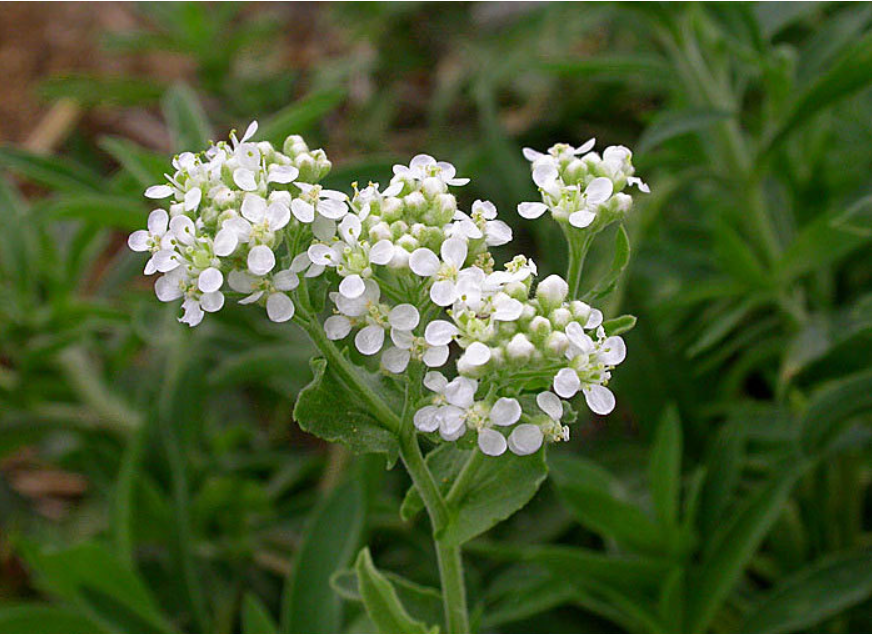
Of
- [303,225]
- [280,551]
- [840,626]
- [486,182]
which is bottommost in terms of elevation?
[840,626]

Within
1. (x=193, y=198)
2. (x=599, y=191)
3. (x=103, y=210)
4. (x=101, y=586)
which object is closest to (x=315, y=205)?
(x=193, y=198)

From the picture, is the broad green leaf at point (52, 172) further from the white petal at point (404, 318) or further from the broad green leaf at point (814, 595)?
the broad green leaf at point (814, 595)

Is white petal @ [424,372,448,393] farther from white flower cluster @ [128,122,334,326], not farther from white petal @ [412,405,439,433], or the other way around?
white flower cluster @ [128,122,334,326]

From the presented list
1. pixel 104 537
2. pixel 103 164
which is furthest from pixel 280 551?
Result: pixel 103 164

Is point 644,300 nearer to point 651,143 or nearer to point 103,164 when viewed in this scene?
point 651,143

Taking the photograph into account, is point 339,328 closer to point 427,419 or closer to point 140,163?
point 427,419

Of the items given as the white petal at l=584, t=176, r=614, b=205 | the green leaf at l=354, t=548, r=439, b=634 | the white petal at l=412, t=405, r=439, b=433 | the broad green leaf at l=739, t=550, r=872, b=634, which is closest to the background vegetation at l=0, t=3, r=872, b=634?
the broad green leaf at l=739, t=550, r=872, b=634

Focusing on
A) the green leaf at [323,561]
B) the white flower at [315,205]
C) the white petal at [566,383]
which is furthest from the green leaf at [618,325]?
the green leaf at [323,561]
